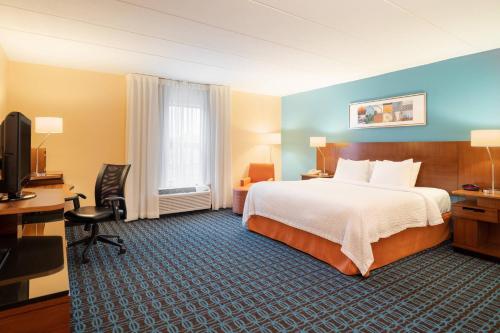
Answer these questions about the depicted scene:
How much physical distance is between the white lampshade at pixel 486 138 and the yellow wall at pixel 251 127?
417 cm

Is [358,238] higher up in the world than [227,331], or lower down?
higher up

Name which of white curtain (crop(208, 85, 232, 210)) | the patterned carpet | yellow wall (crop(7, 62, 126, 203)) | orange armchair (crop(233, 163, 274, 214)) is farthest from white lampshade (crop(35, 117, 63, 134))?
orange armchair (crop(233, 163, 274, 214))

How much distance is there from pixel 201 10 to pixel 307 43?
4.85 ft

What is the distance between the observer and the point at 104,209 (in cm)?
360

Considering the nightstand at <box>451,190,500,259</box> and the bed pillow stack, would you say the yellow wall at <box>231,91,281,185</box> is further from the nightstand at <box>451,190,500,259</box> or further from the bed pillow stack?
the nightstand at <box>451,190,500,259</box>

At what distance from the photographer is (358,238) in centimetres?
282

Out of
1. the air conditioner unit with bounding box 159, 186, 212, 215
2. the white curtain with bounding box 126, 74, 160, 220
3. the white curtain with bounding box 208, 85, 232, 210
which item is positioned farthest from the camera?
the white curtain with bounding box 208, 85, 232, 210

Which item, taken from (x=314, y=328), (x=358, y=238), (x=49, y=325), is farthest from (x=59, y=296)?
(x=358, y=238)

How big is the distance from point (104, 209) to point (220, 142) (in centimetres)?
292

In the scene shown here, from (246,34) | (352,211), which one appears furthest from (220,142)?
(352,211)

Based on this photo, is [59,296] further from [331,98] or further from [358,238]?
[331,98]

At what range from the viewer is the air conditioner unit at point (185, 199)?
5.44m

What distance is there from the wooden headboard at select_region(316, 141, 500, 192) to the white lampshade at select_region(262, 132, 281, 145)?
1908 millimetres

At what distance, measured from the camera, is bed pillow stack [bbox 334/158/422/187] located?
→ 4.24m
